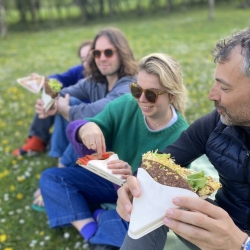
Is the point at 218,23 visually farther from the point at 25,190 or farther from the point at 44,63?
the point at 25,190

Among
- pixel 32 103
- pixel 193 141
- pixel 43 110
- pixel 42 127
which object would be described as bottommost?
pixel 32 103

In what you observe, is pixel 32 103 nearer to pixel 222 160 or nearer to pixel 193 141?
pixel 193 141

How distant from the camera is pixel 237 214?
2.13m

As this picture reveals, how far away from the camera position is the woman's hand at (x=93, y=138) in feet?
8.64

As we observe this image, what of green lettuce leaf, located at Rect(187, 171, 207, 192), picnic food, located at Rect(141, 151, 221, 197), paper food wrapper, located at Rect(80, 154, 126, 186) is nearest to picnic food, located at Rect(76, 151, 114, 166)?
paper food wrapper, located at Rect(80, 154, 126, 186)

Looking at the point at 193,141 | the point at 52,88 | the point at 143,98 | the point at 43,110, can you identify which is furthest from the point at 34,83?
the point at 193,141

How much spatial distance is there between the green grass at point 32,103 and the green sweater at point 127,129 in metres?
1.07

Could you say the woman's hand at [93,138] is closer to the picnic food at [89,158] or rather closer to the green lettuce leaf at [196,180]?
the picnic food at [89,158]

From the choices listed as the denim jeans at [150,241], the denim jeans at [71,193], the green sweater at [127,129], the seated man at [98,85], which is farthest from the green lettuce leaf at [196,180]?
the seated man at [98,85]

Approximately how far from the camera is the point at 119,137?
3016 mm

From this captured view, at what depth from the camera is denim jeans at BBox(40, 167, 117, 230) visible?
3.18 metres

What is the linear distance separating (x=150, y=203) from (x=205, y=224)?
29 cm

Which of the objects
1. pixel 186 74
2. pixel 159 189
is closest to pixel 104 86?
pixel 159 189

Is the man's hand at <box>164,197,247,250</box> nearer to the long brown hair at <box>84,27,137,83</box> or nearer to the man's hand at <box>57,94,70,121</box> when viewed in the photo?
the man's hand at <box>57,94,70,121</box>
